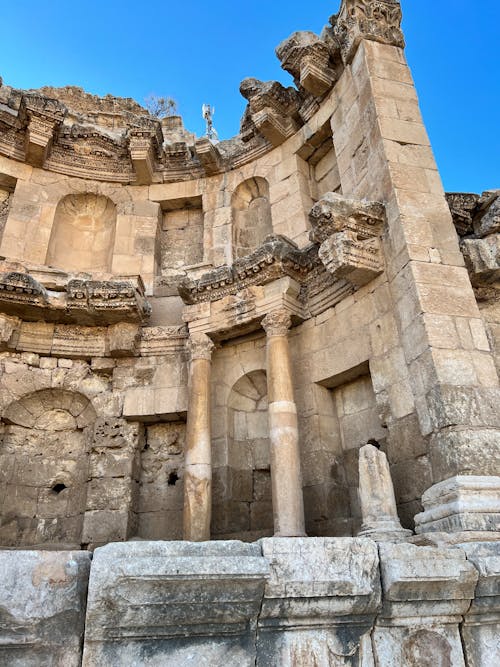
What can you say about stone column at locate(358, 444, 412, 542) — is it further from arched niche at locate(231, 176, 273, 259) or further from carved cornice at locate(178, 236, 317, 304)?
arched niche at locate(231, 176, 273, 259)

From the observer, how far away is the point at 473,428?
5.35 metres

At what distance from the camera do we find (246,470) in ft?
27.8

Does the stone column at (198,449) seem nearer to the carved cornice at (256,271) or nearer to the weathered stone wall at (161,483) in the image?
the carved cornice at (256,271)

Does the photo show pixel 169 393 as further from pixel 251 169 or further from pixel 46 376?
pixel 251 169

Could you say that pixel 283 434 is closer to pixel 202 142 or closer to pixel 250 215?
pixel 250 215

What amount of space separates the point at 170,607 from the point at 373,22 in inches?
366

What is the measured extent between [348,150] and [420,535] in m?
6.45

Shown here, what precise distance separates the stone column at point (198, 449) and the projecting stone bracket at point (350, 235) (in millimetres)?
2808

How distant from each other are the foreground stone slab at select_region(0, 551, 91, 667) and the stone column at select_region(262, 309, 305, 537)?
160 inches

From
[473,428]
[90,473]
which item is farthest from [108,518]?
[473,428]

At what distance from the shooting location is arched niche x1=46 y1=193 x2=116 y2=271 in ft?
35.8

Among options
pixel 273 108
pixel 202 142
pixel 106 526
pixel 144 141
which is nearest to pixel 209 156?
pixel 202 142

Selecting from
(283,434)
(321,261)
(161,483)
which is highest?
(321,261)

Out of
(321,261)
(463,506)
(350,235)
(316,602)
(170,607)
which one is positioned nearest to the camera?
(170,607)
